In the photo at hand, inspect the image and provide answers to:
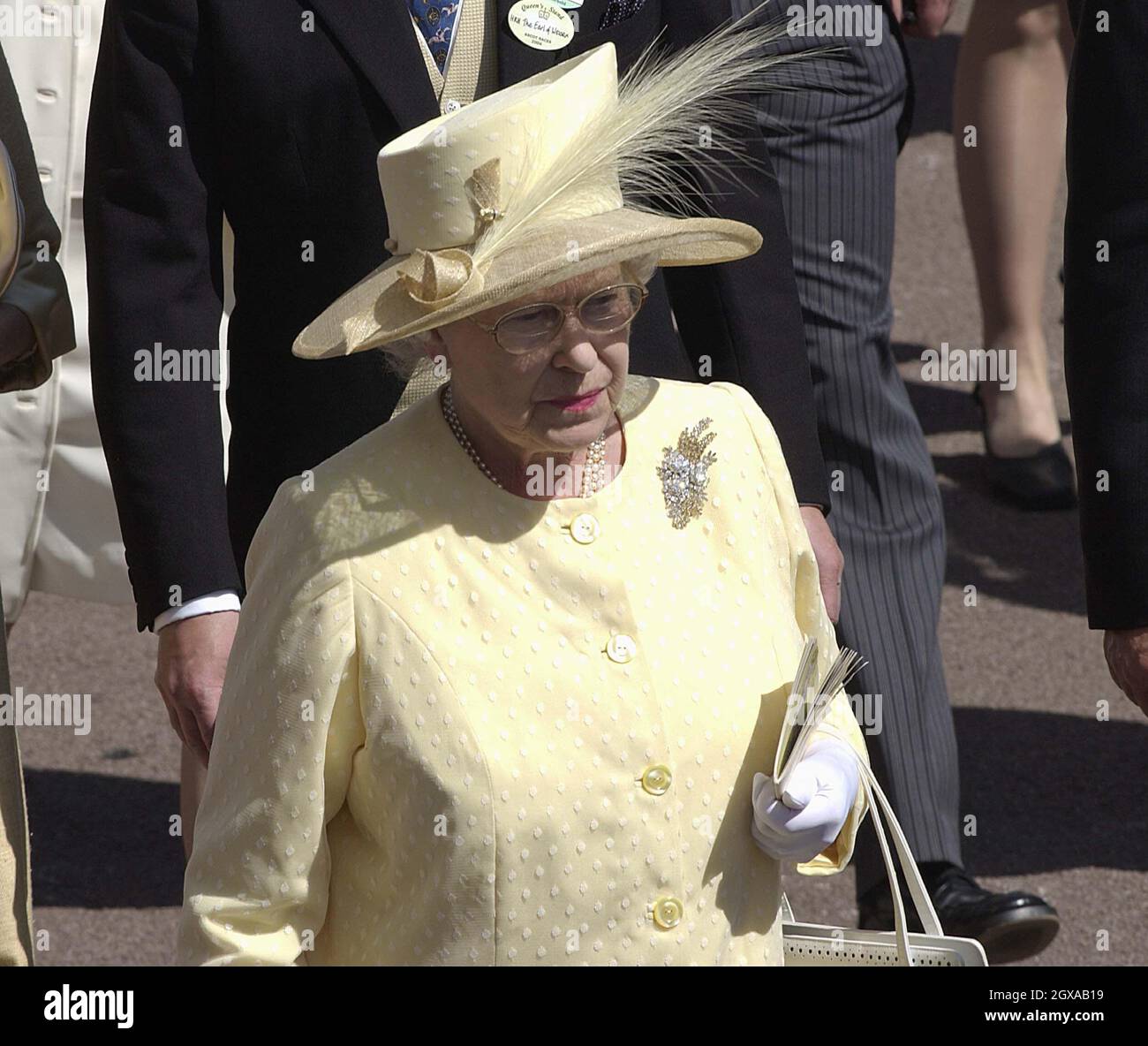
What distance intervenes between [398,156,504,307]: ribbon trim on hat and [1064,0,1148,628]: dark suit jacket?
95 centimetres

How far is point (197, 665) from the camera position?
9.44ft

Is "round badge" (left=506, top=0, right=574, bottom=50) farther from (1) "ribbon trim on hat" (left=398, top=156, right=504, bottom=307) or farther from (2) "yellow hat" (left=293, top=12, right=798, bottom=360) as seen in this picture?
(1) "ribbon trim on hat" (left=398, top=156, right=504, bottom=307)

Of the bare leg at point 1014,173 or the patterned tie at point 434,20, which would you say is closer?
the patterned tie at point 434,20

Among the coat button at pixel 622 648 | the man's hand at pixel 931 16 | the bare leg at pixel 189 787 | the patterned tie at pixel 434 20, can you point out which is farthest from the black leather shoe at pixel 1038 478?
the coat button at pixel 622 648

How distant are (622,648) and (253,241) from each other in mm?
895

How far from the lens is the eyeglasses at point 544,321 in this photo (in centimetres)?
226

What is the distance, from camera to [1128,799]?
4625 mm

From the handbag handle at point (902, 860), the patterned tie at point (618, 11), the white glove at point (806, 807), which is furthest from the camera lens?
the patterned tie at point (618, 11)

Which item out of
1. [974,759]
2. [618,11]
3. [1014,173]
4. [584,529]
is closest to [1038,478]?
[1014,173]

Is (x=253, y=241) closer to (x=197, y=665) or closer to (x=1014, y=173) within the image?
(x=197, y=665)

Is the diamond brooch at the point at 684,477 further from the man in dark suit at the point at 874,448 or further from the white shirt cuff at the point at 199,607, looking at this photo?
the man in dark suit at the point at 874,448

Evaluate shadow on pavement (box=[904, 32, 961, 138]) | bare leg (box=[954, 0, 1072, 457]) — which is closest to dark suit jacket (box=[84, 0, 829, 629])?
bare leg (box=[954, 0, 1072, 457])

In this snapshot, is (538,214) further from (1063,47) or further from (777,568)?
(1063,47)

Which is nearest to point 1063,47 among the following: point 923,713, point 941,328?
point 941,328
